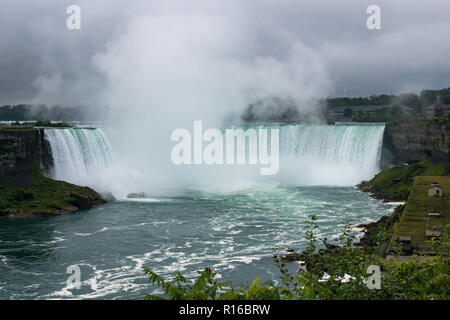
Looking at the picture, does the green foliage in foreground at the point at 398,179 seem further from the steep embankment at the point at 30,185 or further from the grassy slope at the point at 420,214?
the steep embankment at the point at 30,185

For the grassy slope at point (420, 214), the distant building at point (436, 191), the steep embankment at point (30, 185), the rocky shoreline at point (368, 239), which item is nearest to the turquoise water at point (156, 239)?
the rocky shoreline at point (368, 239)

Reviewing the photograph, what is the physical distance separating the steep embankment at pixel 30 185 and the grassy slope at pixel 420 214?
22949 millimetres

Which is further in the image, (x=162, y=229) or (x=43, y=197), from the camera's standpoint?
(x=43, y=197)

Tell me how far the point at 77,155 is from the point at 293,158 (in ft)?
85.8

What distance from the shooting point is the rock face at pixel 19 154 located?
1606 inches

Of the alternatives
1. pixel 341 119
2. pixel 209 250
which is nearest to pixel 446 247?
pixel 209 250

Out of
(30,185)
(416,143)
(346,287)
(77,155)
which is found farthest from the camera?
(416,143)

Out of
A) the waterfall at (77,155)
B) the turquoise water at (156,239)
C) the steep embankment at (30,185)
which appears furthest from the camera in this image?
the waterfall at (77,155)

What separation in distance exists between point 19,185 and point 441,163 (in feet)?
114

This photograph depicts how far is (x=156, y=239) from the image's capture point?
2781cm

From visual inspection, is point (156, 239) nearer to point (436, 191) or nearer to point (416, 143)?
point (436, 191)

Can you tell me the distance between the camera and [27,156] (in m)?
41.9

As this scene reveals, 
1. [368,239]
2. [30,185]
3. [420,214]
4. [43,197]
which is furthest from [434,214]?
[30,185]

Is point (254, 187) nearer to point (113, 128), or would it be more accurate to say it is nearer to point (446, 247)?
point (113, 128)
